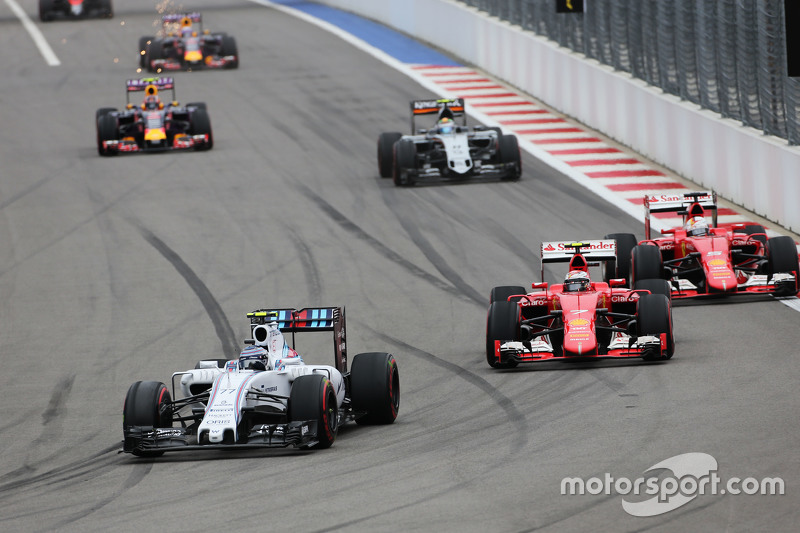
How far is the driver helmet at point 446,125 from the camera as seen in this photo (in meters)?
25.3

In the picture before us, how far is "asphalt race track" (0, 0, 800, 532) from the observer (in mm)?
10344

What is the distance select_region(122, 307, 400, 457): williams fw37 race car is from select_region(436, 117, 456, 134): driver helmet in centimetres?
1263

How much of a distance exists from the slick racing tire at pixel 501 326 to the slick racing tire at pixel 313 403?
3069 millimetres

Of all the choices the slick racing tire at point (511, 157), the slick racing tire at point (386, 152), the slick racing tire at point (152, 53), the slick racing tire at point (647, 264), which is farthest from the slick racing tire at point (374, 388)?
the slick racing tire at point (152, 53)

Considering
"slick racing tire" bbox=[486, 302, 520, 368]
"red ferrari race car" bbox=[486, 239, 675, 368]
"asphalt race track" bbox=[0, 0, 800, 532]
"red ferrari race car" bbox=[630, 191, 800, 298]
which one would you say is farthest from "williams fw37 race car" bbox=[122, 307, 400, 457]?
"red ferrari race car" bbox=[630, 191, 800, 298]

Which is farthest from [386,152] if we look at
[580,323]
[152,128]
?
[580,323]

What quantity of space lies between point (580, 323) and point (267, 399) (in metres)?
3.85

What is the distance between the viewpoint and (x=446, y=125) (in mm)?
25344

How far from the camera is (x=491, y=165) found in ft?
83.5

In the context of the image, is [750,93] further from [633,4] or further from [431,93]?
[431,93]

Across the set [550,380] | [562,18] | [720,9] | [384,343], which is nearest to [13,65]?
[562,18]

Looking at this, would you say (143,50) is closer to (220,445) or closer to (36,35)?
(36,35)

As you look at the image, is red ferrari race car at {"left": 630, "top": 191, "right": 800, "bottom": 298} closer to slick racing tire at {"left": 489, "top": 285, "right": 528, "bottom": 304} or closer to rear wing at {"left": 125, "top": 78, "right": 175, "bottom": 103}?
slick racing tire at {"left": 489, "top": 285, "right": 528, "bottom": 304}

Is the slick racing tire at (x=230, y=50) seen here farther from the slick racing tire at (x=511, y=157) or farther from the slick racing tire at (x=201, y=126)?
the slick racing tire at (x=511, y=157)
